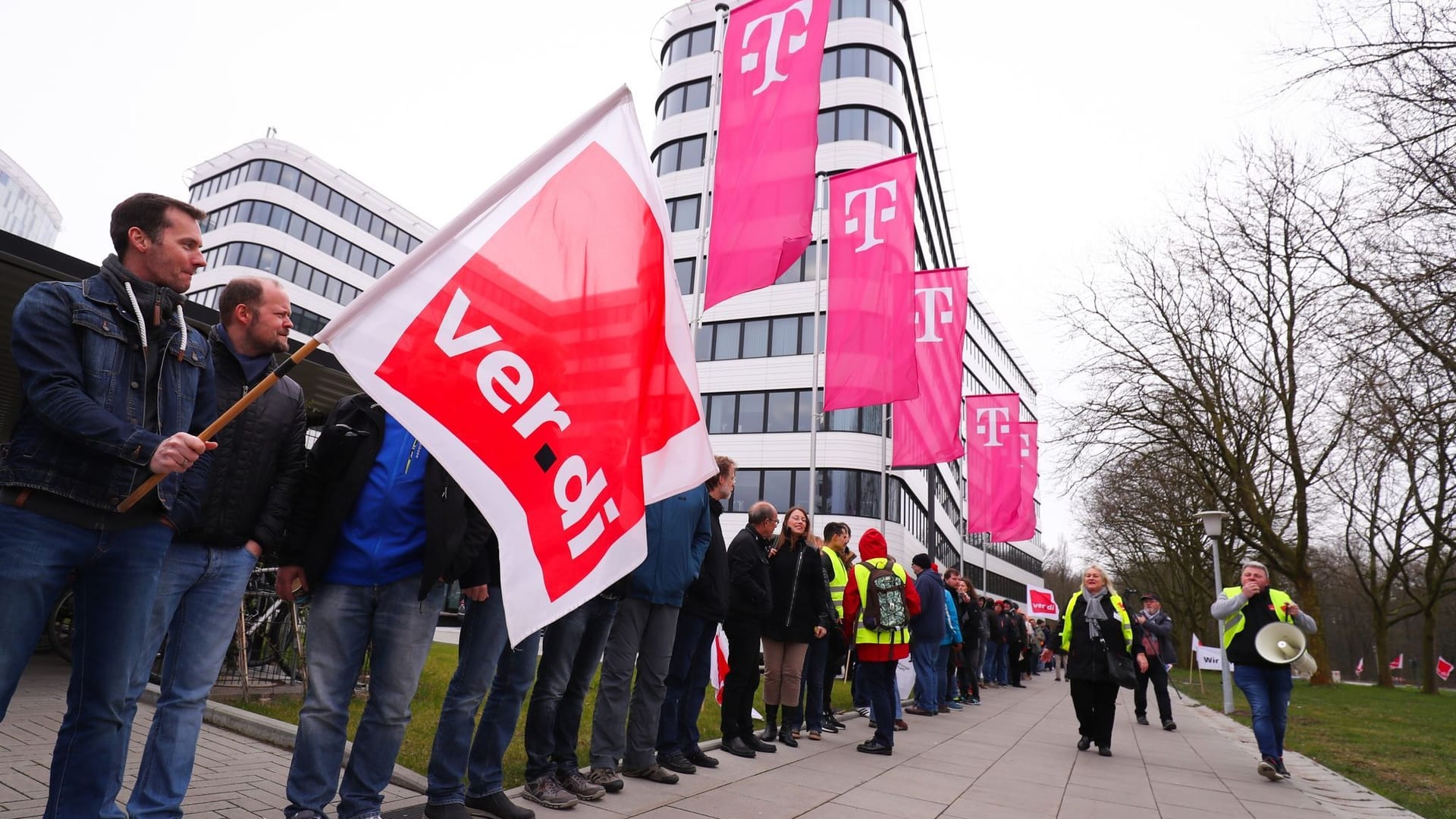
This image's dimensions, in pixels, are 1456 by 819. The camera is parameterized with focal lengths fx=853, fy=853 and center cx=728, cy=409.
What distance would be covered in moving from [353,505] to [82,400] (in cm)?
125

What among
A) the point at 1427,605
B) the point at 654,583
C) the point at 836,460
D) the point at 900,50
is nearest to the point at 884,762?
the point at 654,583

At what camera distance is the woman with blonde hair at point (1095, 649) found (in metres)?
8.84

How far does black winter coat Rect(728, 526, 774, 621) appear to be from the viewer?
696 cm

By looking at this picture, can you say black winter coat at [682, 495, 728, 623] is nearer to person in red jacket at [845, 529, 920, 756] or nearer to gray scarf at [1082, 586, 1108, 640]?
person in red jacket at [845, 529, 920, 756]

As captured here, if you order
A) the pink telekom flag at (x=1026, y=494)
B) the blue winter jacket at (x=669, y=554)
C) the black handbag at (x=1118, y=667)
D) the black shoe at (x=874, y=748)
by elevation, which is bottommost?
the black shoe at (x=874, y=748)

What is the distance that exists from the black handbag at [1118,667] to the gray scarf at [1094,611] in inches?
3.6

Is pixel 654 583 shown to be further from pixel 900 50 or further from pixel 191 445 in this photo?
pixel 900 50

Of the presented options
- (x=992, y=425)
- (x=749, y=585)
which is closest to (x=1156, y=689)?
(x=992, y=425)

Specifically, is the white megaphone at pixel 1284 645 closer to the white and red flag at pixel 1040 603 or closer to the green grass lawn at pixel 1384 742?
the green grass lawn at pixel 1384 742

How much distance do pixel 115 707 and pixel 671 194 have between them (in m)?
39.8

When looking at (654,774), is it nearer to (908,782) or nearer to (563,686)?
(563,686)

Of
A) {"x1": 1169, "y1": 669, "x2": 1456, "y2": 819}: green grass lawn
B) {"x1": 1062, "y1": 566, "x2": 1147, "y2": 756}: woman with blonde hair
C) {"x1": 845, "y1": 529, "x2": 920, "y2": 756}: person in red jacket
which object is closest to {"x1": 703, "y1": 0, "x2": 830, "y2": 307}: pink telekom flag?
{"x1": 845, "y1": 529, "x2": 920, "y2": 756}: person in red jacket

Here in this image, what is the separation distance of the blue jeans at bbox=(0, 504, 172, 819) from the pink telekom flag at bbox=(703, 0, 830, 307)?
7.03 meters

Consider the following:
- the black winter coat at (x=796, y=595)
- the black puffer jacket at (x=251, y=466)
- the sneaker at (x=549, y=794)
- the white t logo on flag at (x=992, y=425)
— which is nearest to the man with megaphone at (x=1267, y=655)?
the black winter coat at (x=796, y=595)
